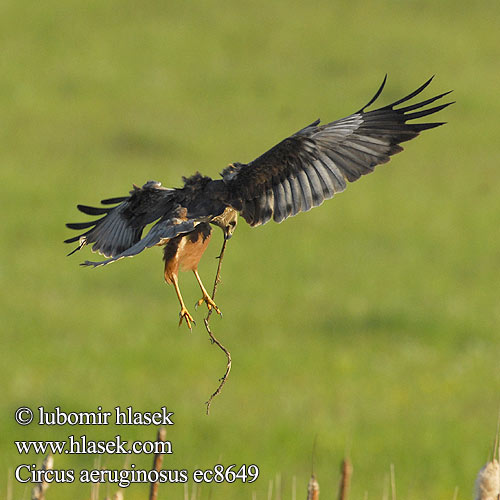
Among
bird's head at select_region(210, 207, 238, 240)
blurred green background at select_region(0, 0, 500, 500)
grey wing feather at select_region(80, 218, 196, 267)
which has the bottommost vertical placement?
grey wing feather at select_region(80, 218, 196, 267)

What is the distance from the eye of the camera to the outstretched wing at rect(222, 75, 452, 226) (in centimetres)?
260

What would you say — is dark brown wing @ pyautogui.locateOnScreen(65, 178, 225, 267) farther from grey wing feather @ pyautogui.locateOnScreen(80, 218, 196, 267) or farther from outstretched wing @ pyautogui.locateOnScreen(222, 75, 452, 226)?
outstretched wing @ pyautogui.locateOnScreen(222, 75, 452, 226)

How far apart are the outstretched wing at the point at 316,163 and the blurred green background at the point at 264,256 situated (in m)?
1.48

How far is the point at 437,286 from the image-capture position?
2200 centimetres

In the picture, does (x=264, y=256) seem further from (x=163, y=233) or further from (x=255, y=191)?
(x=163, y=233)

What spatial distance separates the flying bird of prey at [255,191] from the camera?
7.87ft

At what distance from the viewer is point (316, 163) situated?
2795 millimetres

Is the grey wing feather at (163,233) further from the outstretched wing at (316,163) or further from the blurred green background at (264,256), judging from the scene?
the blurred green background at (264,256)

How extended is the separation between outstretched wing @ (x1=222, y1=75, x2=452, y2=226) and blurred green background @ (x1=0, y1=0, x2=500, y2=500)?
4.86 feet

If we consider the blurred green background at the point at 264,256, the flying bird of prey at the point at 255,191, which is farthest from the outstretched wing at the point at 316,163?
the blurred green background at the point at 264,256

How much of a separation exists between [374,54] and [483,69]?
393cm

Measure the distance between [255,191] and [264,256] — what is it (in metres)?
21.0

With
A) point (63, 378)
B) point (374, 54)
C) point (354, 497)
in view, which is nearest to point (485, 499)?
point (354, 497)

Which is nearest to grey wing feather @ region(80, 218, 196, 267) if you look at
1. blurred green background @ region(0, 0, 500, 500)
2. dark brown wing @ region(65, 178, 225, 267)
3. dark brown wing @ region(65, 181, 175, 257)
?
dark brown wing @ region(65, 178, 225, 267)
